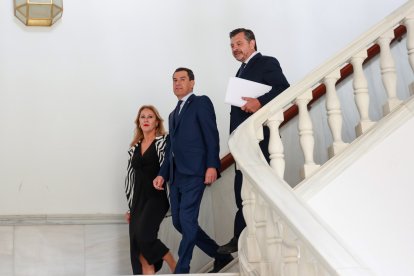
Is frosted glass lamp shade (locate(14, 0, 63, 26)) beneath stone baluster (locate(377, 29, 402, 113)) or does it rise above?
above

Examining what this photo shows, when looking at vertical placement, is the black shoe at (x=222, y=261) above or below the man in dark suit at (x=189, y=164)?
below

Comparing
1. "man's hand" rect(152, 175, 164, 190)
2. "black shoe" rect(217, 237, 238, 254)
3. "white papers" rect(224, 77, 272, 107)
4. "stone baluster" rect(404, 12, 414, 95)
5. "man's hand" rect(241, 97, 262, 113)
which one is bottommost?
"black shoe" rect(217, 237, 238, 254)

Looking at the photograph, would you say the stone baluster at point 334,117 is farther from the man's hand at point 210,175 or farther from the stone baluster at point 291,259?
the stone baluster at point 291,259

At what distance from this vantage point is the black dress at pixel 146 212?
5590 millimetres

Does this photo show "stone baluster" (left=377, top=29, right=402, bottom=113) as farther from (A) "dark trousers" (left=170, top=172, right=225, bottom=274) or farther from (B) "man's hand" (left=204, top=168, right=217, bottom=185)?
(A) "dark trousers" (left=170, top=172, right=225, bottom=274)

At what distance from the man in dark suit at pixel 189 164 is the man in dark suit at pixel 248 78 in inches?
7.5

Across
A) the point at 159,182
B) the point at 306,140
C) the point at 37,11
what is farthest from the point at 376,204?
the point at 37,11

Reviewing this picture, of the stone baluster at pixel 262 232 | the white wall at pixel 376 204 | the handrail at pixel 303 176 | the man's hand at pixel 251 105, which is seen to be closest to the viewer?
the handrail at pixel 303 176

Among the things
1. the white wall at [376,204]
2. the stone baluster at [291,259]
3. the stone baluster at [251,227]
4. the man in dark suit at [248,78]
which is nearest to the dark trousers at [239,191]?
the man in dark suit at [248,78]

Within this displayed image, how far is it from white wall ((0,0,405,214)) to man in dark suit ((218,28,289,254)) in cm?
151

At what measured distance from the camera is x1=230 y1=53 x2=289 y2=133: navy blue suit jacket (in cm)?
534

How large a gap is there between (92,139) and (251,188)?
2579 millimetres

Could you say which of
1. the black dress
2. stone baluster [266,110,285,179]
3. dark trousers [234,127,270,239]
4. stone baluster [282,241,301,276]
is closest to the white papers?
dark trousers [234,127,270,239]

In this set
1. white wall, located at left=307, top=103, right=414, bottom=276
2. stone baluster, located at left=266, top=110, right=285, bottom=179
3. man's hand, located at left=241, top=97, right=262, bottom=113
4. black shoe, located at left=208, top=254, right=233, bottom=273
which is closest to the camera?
stone baluster, located at left=266, top=110, right=285, bottom=179
